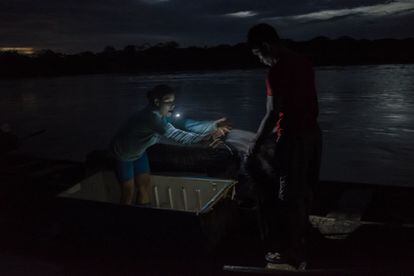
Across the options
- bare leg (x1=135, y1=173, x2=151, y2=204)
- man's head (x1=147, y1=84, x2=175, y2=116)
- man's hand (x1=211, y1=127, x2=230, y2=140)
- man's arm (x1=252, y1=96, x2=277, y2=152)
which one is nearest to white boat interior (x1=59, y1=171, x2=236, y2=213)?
bare leg (x1=135, y1=173, x2=151, y2=204)

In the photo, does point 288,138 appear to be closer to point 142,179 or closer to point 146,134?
point 146,134

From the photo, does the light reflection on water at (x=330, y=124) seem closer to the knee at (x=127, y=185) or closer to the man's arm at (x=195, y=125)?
the man's arm at (x=195, y=125)

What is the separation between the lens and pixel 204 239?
4512 millimetres

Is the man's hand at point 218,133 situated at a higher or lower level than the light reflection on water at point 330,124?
higher

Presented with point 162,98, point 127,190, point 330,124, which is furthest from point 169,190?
point 330,124

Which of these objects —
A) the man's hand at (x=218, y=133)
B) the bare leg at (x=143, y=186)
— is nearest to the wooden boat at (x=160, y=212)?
the bare leg at (x=143, y=186)

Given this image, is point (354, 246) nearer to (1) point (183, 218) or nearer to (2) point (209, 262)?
(2) point (209, 262)

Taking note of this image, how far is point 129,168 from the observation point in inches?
204

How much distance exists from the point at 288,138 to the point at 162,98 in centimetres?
168

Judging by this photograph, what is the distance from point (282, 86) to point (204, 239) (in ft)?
6.21

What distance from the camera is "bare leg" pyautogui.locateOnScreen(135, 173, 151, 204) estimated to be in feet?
17.6

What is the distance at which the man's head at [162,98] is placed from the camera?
4914mm

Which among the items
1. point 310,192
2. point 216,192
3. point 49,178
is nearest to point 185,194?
point 216,192

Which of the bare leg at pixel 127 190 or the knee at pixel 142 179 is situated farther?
the knee at pixel 142 179
